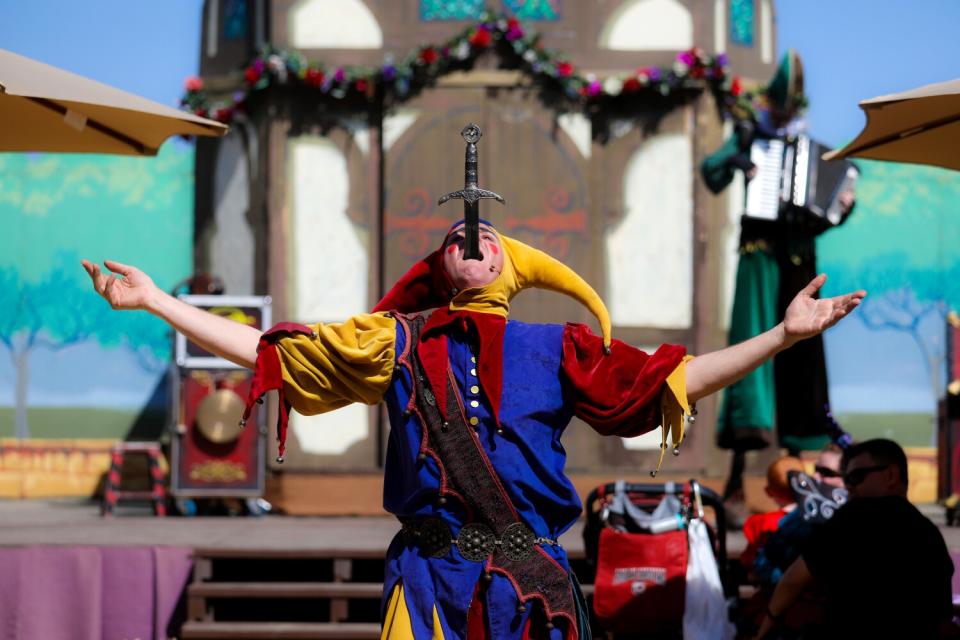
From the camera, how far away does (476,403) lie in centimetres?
358

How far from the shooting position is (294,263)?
943cm

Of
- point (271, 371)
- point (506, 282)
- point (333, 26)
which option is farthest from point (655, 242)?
point (271, 371)

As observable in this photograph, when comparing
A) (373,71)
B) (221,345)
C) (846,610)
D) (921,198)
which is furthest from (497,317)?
(921,198)

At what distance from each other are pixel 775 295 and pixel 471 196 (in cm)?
434

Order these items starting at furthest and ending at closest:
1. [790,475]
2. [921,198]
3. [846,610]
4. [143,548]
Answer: [921,198]
[143,548]
[790,475]
[846,610]

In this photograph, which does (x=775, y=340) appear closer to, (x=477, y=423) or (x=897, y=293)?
(x=477, y=423)

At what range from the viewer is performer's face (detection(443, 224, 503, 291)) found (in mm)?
3701

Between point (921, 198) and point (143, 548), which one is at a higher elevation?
point (921, 198)

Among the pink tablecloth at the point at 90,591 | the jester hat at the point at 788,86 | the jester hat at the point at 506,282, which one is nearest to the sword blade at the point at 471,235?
the jester hat at the point at 506,282

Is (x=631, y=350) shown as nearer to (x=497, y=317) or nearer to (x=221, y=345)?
(x=497, y=317)

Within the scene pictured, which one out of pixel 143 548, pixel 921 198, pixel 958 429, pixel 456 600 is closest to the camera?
pixel 456 600

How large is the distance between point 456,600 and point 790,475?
227cm

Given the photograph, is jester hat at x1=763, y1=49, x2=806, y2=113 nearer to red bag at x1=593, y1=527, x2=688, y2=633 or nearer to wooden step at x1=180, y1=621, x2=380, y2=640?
red bag at x1=593, y1=527, x2=688, y2=633

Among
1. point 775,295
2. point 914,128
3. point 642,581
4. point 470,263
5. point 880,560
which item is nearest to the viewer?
point 470,263
